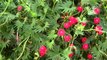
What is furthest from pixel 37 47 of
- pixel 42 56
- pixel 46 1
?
pixel 46 1

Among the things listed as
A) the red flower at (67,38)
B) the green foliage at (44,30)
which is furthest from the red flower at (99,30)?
the red flower at (67,38)

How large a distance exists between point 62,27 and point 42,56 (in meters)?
0.20

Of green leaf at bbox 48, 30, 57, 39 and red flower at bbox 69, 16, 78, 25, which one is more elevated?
red flower at bbox 69, 16, 78, 25

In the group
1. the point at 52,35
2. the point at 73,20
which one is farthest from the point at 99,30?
the point at 52,35

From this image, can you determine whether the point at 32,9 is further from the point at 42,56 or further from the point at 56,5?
the point at 42,56

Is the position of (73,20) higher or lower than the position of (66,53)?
higher

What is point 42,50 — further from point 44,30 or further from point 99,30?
point 99,30

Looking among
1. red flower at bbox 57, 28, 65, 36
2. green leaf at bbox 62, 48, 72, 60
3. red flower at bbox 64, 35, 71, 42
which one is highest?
red flower at bbox 57, 28, 65, 36

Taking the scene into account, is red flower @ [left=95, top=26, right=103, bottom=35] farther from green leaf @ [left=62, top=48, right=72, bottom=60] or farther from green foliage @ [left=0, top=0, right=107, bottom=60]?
green leaf @ [left=62, top=48, right=72, bottom=60]

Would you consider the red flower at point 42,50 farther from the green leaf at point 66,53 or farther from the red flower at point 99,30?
the red flower at point 99,30

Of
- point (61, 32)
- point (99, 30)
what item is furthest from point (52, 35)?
point (99, 30)

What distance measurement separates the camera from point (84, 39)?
1.52 meters

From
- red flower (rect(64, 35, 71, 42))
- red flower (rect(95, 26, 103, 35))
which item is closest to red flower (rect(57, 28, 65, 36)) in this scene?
red flower (rect(64, 35, 71, 42))

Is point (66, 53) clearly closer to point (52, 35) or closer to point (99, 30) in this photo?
point (52, 35)
